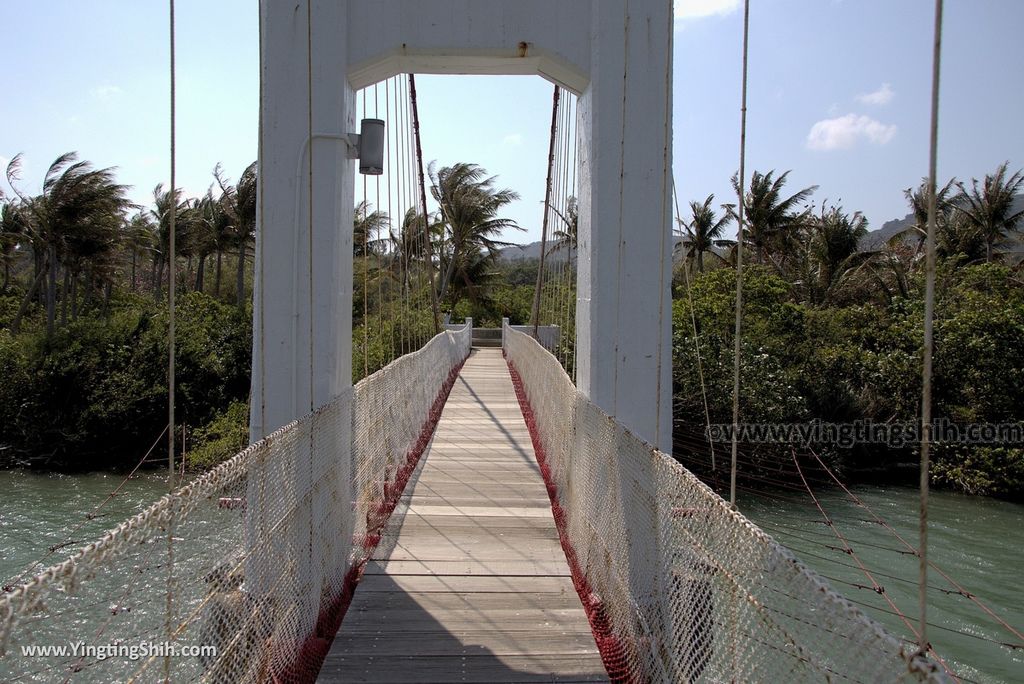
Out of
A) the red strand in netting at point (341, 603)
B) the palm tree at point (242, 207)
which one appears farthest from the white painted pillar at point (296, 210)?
the palm tree at point (242, 207)

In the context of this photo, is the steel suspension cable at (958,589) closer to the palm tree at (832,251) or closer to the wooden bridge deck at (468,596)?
the wooden bridge deck at (468,596)

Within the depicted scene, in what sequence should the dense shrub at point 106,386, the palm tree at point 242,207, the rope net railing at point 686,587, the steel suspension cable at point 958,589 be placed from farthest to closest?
the palm tree at point 242,207, the dense shrub at point 106,386, the steel suspension cable at point 958,589, the rope net railing at point 686,587

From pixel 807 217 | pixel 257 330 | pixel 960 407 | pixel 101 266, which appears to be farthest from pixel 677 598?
pixel 807 217

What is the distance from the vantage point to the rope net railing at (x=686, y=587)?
1.67 m

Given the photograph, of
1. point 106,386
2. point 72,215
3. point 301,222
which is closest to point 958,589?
point 301,222

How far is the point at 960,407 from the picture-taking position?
1545cm

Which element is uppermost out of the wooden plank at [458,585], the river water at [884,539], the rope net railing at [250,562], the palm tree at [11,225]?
the palm tree at [11,225]

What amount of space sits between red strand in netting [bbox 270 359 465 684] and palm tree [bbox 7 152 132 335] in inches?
863

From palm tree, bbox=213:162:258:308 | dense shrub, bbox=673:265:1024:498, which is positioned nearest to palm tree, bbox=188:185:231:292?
palm tree, bbox=213:162:258:308

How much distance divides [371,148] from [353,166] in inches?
9.0

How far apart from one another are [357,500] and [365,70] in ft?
7.98

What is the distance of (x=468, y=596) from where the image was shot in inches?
156

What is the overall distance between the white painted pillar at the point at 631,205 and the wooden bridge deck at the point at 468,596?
3.57ft

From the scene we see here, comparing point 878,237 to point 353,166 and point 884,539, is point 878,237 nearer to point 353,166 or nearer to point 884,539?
point 884,539
